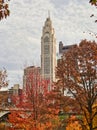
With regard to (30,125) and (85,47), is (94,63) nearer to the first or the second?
(85,47)

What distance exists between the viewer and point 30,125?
38719mm

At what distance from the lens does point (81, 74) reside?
94.7 feet

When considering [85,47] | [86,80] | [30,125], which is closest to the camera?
[86,80]

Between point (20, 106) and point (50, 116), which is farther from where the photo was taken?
point (20, 106)

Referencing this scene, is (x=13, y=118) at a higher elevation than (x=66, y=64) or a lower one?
lower

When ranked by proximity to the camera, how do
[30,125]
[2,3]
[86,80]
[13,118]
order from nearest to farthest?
[2,3] < [86,80] < [30,125] < [13,118]

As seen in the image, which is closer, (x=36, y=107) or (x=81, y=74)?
(x=81, y=74)

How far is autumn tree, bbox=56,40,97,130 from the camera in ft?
94.1

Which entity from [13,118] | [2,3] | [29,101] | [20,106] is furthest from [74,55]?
[2,3]

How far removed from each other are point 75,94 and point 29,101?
10.4m

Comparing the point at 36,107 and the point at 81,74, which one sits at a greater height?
the point at 81,74

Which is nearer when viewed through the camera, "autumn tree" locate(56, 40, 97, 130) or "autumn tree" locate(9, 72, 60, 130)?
"autumn tree" locate(56, 40, 97, 130)

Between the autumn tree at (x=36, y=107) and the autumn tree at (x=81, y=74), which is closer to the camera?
the autumn tree at (x=81, y=74)

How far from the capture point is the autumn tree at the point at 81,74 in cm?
2867
